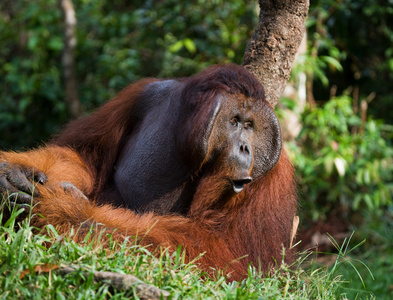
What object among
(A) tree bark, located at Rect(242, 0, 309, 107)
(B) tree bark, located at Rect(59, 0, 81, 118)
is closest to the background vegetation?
(B) tree bark, located at Rect(59, 0, 81, 118)

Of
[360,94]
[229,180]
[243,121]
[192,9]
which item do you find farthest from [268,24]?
[360,94]

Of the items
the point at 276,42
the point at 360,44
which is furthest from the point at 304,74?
the point at 276,42

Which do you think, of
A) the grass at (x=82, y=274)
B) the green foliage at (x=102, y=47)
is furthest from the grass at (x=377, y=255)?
the green foliage at (x=102, y=47)

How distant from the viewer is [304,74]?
245 inches

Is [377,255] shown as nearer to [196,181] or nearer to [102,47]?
[196,181]

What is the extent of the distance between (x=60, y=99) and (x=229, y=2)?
3568 millimetres

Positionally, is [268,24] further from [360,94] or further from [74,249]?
[360,94]

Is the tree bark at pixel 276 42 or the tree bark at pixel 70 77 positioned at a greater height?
the tree bark at pixel 276 42

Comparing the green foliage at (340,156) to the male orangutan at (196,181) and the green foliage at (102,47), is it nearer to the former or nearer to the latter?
the green foliage at (102,47)

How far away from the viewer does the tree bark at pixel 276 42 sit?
134 inches

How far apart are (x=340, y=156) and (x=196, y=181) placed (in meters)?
3.03

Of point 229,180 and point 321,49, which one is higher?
→ point 229,180

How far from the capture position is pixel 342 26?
283 inches

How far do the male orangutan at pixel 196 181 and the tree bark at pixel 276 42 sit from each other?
1.78 feet
